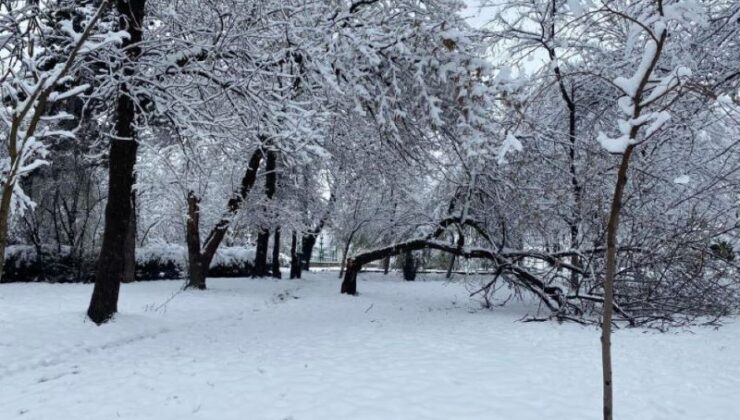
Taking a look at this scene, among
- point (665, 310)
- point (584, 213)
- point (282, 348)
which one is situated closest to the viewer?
point (282, 348)

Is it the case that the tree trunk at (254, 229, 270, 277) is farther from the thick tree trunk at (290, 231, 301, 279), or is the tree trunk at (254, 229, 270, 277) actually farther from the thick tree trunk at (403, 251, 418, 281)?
the thick tree trunk at (403, 251, 418, 281)

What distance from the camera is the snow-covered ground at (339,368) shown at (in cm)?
471

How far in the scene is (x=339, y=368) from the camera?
6.13m

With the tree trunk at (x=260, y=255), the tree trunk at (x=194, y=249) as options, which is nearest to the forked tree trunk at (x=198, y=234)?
the tree trunk at (x=194, y=249)

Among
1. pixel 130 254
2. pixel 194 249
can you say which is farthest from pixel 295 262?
pixel 194 249

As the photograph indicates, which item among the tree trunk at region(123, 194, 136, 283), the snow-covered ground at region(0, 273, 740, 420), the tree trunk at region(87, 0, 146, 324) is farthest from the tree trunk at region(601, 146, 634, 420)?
the tree trunk at region(123, 194, 136, 283)

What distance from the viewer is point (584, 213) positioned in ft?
34.1

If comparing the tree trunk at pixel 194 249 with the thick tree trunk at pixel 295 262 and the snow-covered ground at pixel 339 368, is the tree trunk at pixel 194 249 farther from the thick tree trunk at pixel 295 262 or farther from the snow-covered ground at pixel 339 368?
→ the thick tree trunk at pixel 295 262

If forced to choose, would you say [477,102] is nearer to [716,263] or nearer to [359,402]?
[359,402]

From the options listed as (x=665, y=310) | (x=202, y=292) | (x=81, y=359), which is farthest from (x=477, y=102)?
(x=202, y=292)

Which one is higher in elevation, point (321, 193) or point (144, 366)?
point (321, 193)

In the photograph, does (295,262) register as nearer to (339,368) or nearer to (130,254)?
(130,254)

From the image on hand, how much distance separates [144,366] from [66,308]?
4773 mm

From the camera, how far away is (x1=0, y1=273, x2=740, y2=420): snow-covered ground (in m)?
4.71
